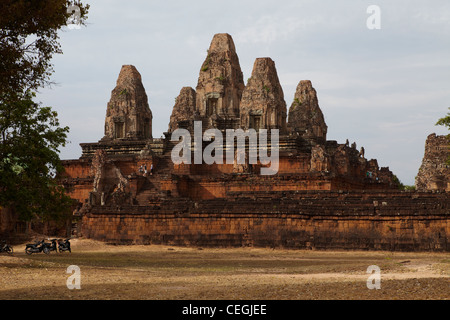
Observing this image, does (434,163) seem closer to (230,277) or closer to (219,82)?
(219,82)

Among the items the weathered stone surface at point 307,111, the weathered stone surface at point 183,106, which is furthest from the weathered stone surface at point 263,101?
the weathered stone surface at point 183,106

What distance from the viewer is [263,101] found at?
52969 mm

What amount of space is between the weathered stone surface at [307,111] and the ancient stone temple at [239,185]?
0.31 feet

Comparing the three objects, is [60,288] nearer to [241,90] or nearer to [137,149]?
[137,149]

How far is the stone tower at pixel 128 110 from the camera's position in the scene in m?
60.0

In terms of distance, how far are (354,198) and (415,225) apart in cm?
583

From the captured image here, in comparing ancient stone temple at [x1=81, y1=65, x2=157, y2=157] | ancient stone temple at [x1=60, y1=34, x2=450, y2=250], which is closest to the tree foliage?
ancient stone temple at [x1=60, y1=34, x2=450, y2=250]

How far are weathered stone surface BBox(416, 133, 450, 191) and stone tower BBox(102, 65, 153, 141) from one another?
2246cm

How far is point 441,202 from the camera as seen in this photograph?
2828 centimetres

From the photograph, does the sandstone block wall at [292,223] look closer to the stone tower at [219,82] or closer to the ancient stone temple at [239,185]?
the ancient stone temple at [239,185]

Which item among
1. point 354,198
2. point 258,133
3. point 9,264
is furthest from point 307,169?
point 9,264

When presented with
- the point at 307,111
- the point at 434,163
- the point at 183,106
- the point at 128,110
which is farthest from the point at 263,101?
the point at 183,106

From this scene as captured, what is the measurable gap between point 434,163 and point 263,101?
12.9 m

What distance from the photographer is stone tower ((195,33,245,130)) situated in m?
55.7
